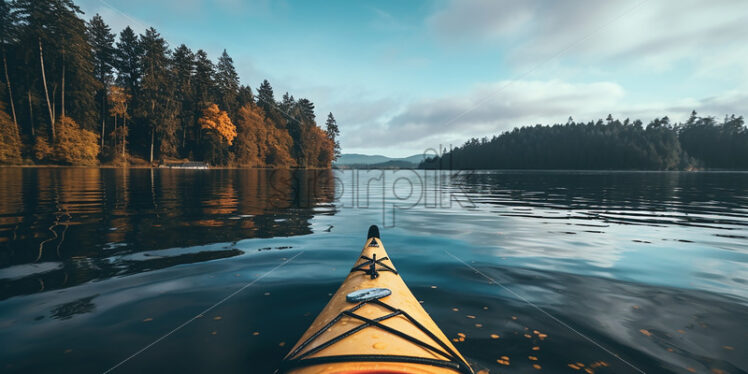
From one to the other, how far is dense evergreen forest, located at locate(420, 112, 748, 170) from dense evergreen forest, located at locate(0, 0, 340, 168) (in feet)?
381

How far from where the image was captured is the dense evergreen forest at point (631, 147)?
148500mm

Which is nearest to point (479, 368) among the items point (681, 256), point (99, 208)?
point (681, 256)

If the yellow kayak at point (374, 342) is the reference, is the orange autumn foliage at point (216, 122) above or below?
above

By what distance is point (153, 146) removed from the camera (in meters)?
68.6

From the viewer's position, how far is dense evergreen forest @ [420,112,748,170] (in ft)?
→ 487

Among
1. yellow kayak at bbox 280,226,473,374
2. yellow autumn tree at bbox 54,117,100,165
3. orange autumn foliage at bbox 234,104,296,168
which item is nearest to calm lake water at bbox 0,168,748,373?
yellow kayak at bbox 280,226,473,374

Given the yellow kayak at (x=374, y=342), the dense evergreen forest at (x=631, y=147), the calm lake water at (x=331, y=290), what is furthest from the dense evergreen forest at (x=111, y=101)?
the dense evergreen forest at (x=631, y=147)

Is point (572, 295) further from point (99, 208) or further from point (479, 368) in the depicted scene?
point (99, 208)

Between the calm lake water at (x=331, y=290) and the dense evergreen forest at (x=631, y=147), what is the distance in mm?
166654

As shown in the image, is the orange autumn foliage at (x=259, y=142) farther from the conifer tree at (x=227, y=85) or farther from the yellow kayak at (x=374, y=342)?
the yellow kayak at (x=374, y=342)

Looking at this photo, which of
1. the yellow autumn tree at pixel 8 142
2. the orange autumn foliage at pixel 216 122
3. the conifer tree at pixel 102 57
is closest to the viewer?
the yellow autumn tree at pixel 8 142

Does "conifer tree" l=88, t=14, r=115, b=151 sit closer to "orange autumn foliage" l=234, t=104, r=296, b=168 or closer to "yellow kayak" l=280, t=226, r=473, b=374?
"orange autumn foliage" l=234, t=104, r=296, b=168

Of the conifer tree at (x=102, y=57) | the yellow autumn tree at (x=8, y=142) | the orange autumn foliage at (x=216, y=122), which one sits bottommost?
the yellow autumn tree at (x=8, y=142)

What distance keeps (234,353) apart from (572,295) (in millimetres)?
6380
